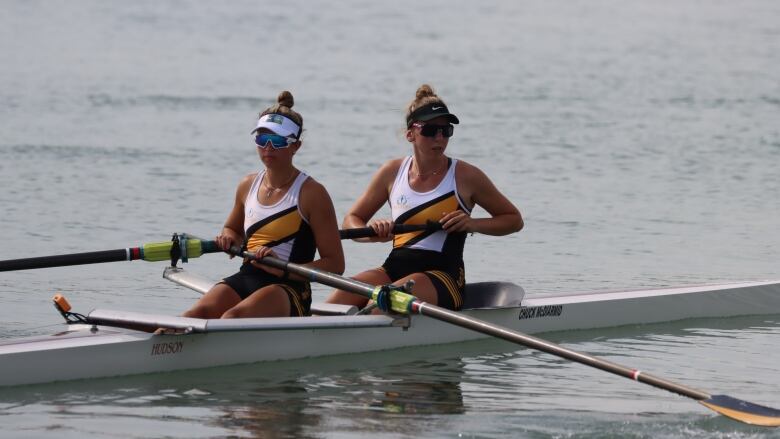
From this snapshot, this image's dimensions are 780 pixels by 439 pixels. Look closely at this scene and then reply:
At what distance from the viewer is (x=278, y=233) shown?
7629 mm

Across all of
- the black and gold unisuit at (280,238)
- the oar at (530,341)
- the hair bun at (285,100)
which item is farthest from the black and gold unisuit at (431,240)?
the hair bun at (285,100)

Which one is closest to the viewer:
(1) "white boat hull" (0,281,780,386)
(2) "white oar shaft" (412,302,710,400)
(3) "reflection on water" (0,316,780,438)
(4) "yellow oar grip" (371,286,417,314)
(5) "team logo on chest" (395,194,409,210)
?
(2) "white oar shaft" (412,302,710,400)

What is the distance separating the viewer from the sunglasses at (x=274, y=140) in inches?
295

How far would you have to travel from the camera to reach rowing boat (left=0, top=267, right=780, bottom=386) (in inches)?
276

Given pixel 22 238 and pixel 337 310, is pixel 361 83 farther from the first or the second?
pixel 337 310

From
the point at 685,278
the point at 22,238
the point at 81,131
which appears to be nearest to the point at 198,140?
the point at 81,131

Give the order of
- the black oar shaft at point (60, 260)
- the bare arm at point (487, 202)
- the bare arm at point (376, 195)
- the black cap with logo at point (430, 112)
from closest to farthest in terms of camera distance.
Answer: the black oar shaft at point (60, 260), the black cap with logo at point (430, 112), the bare arm at point (487, 202), the bare arm at point (376, 195)

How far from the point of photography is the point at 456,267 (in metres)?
8.22

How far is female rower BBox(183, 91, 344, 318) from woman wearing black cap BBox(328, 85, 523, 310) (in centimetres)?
54

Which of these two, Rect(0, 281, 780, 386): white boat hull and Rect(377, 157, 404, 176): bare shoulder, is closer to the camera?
Rect(0, 281, 780, 386): white boat hull

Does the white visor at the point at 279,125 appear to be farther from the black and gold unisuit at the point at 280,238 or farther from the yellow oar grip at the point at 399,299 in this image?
the yellow oar grip at the point at 399,299

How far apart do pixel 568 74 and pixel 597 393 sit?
1976 centimetres

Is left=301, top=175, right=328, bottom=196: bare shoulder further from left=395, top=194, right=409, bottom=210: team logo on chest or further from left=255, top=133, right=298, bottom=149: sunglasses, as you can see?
left=395, top=194, right=409, bottom=210: team logo on chest

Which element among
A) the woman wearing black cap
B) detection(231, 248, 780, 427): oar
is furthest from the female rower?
the woman wearing black cap
